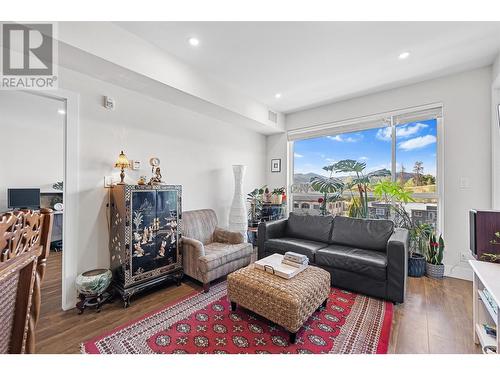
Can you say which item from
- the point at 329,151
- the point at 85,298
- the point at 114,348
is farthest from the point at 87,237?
the point at 329,151

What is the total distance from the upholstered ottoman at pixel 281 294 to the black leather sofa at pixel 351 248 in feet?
1.80

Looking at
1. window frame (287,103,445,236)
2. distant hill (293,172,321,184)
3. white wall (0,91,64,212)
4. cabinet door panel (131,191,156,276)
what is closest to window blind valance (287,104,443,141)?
window frame (287,103,445,236)

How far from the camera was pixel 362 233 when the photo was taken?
2.81 meters

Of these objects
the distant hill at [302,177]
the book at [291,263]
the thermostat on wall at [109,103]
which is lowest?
the book at [291,263]

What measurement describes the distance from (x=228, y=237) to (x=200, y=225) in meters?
0.44

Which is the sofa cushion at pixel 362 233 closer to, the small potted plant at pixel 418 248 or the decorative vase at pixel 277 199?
the small potted plant at pixel 418 248

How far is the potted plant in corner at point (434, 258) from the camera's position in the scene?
2805 mm

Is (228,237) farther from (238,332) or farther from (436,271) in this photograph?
(436,271)

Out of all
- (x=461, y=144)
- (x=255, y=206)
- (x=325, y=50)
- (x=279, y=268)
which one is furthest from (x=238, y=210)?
(x=461, y=144)

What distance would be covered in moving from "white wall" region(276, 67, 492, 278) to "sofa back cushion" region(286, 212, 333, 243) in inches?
60.6

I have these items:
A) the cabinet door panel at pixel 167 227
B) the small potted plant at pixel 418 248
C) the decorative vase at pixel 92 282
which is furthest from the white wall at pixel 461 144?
the decorative vase at pixel 92 282

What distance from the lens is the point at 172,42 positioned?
2223mm

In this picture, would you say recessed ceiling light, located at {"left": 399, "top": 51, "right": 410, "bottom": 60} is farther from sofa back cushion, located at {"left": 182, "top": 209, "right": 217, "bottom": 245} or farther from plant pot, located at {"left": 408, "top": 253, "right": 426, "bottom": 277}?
sofa back cushion, located at {"left": 182, "top": 209, "right": 217, "bottom": 245}

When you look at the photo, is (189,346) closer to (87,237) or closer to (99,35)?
(87,237)
